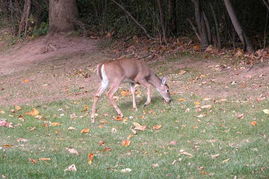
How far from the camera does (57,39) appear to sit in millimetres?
22766

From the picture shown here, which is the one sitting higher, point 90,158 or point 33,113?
point 90,158

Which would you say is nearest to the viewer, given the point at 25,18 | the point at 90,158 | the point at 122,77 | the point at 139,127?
the point at 90,158

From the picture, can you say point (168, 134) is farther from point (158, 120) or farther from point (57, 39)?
point (57, 39)

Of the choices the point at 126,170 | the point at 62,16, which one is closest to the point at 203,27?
the point at 62,16

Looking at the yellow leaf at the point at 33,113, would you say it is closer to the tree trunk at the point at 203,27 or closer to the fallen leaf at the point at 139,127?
the fallen leaf at the point at 139,127

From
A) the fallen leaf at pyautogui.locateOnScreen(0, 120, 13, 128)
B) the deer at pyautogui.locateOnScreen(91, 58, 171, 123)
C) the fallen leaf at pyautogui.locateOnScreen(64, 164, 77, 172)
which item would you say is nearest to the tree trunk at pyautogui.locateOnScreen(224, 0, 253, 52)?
the deer at pyautogui.locateOnScreen(91, 58, 171, 123)

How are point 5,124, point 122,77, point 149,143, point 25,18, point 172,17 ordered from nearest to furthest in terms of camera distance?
point 149,143 → point 5,124 → point 122,77 → point 172,17 → point 25,18

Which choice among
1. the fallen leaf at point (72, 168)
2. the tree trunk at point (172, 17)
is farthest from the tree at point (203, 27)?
the fallen leaf at point (72, 168)

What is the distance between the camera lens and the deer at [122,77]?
12.3 m

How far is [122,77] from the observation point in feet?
41.0

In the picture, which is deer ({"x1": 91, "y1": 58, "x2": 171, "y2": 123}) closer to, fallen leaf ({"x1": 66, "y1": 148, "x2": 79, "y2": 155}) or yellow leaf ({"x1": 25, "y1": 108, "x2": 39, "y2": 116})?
yellow leaf ({"x1": 25, "y1": 108, "x2": 39, "y2": 116})

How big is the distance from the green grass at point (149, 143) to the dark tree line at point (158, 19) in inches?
264

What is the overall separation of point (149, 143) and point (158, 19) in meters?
12.2

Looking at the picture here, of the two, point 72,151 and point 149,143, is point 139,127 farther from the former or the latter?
point 72,151
